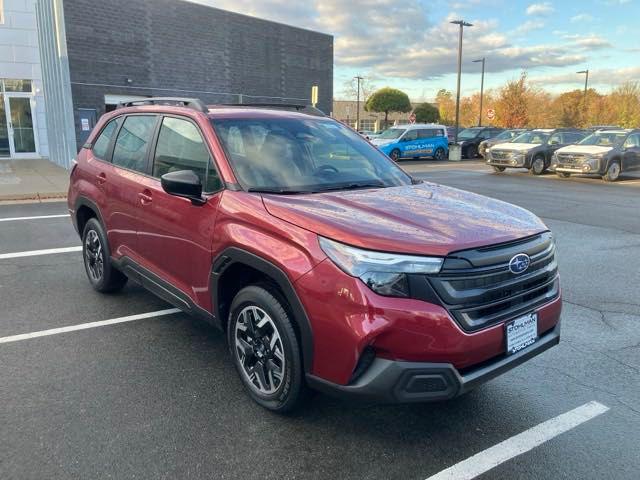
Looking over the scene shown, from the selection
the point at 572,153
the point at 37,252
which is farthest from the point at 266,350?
the point at 572,153

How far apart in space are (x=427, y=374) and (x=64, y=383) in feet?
8.09

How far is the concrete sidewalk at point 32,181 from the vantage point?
474 inches

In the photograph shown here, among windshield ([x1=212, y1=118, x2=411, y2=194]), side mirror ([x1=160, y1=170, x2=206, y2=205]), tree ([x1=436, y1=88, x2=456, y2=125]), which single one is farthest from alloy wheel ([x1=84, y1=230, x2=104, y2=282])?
tree ([x1=436, y1=88, x2=456, y2=125])

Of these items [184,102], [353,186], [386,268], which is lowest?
[386,268]

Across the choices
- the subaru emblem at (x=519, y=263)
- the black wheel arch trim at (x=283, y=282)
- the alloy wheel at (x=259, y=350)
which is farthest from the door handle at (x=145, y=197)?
the subaru emblem at (x=519, y=263)

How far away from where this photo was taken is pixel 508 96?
4950 centimetres

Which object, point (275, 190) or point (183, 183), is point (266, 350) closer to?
point (275, 190)

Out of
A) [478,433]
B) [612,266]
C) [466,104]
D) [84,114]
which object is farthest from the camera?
[466,104]

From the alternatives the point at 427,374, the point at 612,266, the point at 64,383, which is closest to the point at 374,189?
the point at 427,374

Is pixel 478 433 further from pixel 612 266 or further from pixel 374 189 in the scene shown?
pixel 612 266

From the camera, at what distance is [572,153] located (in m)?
18.1

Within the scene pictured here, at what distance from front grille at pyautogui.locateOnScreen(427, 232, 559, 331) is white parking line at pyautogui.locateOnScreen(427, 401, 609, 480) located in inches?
28.9

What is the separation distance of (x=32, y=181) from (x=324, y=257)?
14.3 metres

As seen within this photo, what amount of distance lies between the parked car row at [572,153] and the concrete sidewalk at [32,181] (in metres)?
15.5
